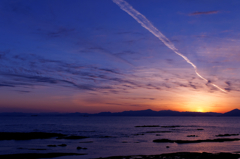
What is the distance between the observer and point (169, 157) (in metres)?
35.3

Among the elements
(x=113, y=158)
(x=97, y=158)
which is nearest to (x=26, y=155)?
(x=97, y=158)

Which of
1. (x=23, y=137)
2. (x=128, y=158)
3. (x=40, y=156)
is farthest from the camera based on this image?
(x=23, y=137)

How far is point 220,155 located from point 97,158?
21.5 meters

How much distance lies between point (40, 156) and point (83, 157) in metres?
7.82

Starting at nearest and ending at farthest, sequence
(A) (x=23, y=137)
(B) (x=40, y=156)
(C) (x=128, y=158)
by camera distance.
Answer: (C) (x=128, y=158)
(B) (x=40, y=156)
(A) (x=23, y=137)

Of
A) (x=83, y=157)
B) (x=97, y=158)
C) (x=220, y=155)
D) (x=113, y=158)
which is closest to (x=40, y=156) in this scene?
(x=83, y=157)

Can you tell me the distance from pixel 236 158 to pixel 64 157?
28700 millimetres

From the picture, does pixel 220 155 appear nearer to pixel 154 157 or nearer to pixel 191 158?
pixel 191 158

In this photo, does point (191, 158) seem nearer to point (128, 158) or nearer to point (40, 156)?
point (128, 158)

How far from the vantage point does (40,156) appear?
37.5 metres

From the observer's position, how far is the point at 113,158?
114 ft

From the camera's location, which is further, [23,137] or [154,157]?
[23,137]

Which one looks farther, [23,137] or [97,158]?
[23,137]

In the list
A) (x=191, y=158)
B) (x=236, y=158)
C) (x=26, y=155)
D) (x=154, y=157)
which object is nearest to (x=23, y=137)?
(x=26, y=155)
